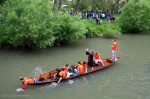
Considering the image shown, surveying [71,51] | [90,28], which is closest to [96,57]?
[71,51]

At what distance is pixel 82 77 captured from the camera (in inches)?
830

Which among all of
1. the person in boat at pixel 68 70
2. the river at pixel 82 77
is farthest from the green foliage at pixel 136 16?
the person in boat at pixel 68 70

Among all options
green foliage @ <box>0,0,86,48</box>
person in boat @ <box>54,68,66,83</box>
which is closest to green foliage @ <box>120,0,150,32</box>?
green foliage @ <box>0,0,86,48</box>

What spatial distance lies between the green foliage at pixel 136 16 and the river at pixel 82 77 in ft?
28.9

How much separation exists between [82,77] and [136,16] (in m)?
22.3

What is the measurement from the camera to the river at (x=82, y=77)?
17875 mm

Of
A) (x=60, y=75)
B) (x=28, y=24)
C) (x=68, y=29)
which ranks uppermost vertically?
(x=28, y=24)

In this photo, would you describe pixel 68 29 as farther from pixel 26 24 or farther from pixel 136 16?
pixel 136 16

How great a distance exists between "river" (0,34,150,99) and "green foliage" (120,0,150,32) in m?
8.80

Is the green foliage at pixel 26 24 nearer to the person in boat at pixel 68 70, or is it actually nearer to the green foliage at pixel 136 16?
the person in boat at pixel 68 70

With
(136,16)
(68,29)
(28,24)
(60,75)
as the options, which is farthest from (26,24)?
(136,16)

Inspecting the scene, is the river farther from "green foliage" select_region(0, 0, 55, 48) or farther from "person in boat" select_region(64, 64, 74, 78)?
"green foliage" select_region(0, 0, 55, 48)

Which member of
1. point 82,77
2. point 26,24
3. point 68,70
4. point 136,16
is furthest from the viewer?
point 136,16

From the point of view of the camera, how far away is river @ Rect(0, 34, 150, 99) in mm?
17875
